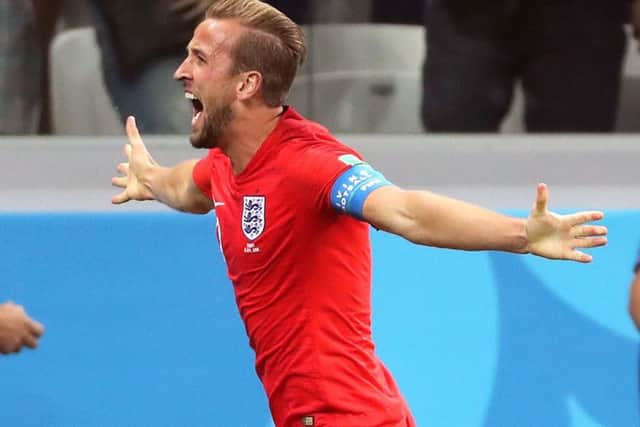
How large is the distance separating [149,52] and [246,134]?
55.7 inches

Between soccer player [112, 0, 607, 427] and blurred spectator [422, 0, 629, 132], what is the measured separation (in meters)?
1.41

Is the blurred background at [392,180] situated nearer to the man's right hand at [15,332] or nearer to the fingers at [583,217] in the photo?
the man's right hand at [15,332]

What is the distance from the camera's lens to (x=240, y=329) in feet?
12.8

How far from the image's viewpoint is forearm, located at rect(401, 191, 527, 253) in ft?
8.66

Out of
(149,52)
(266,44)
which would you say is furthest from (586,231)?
(149,52)

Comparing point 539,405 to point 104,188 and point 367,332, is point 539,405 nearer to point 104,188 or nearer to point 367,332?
point 367,332

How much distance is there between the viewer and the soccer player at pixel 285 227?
2963mm

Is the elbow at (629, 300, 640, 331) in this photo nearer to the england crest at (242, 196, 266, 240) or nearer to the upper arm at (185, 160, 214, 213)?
the england crest at (242, 196, 266, 240)

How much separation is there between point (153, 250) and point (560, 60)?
143 cm

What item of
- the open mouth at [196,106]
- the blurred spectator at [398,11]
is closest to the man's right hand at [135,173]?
the open mouth at [196,106]

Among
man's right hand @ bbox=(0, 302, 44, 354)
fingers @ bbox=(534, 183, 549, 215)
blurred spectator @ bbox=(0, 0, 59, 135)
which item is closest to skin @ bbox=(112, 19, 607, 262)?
fingers @ bbox=(534, 183, 549, 215)

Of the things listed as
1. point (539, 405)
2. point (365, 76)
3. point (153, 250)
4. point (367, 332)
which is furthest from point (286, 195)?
point (365, 76)

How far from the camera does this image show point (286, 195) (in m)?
2.96

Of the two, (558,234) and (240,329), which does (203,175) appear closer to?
(240,329)
